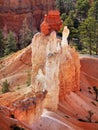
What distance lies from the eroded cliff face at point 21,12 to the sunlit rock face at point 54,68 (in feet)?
152

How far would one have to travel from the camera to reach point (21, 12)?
95.6 meters

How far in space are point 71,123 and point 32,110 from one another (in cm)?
536

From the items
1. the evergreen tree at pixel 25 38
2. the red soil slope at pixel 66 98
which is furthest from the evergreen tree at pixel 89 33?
the evergreen tree at pixel 25 38

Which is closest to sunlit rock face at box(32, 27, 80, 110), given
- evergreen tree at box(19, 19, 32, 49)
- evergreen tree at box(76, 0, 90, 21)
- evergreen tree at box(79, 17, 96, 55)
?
evergreen tree at box(79, 17, 96, 55)

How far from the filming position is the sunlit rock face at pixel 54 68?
40.9 meters

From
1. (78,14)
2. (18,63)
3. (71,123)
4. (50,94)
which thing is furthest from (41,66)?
(78,14)

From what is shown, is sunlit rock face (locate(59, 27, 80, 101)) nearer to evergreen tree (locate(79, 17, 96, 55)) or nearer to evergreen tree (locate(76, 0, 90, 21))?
evergreen tree (locate(79, 17, 96, 55))

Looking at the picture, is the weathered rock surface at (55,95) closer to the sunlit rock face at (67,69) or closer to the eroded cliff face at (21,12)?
the sunlit rock face at (67,69)

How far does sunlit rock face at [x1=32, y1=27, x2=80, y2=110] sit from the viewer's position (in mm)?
40906

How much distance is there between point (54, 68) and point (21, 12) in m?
56.3

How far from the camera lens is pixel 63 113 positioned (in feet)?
135

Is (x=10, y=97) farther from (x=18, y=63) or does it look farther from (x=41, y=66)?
(x=18, y=63)

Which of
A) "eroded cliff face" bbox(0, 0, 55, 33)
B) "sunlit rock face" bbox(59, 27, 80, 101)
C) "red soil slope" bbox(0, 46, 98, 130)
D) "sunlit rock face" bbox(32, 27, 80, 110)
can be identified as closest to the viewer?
"red soil slope" bbox(0, 46, 98, 130)

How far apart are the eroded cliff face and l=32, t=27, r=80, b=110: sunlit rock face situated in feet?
152
